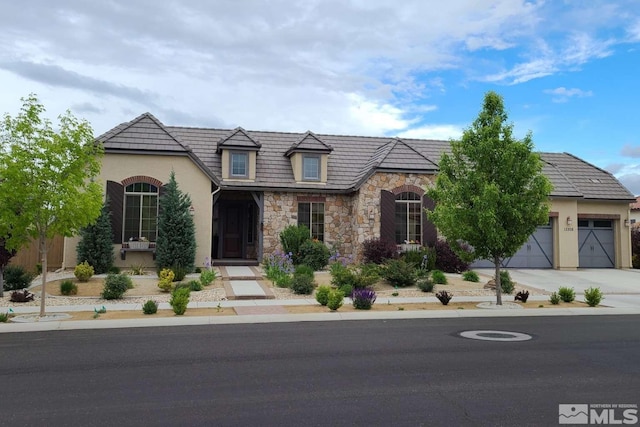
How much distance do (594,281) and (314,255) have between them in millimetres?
11227

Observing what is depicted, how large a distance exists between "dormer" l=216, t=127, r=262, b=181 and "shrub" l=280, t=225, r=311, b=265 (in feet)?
10.3

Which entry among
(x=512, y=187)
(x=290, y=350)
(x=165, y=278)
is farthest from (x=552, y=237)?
(x=290, y=350)

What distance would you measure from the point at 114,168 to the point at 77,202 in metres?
8.60

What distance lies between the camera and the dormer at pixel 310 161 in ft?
75.6

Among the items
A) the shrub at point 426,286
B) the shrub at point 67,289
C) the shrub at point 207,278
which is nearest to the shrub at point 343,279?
the shrub at point 426,286

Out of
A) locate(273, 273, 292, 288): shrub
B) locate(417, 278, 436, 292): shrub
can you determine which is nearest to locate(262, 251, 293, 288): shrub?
locate(273, 273, 292, 288): shrub

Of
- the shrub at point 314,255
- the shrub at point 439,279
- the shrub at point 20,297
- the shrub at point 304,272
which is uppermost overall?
the shrub at point 314,255

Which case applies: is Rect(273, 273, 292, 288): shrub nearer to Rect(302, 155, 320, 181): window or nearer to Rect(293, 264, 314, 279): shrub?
Rect(293, 264, 314, 279): shrub

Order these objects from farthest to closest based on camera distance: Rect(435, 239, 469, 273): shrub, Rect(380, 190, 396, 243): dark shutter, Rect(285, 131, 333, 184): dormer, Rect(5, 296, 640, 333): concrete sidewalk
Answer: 1. Rect(285, 131, 333, 184): dormer
2. Rect(380, 190, 396, 243): dark shutter
3. Rect(435, 239, 469, 273): shrub
4. Rect(5, 296, 640, 333): concrete sidewalk

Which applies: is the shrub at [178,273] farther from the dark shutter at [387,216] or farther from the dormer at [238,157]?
the dark shutter at [387,216]

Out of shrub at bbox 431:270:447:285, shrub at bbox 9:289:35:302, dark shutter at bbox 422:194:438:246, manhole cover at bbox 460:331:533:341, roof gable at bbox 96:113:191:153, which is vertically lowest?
manhole cover at bbox 460:331:533:341

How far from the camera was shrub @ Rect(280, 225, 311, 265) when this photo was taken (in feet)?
69.4

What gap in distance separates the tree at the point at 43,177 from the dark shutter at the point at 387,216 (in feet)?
40.5

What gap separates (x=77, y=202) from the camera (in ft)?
38.6
